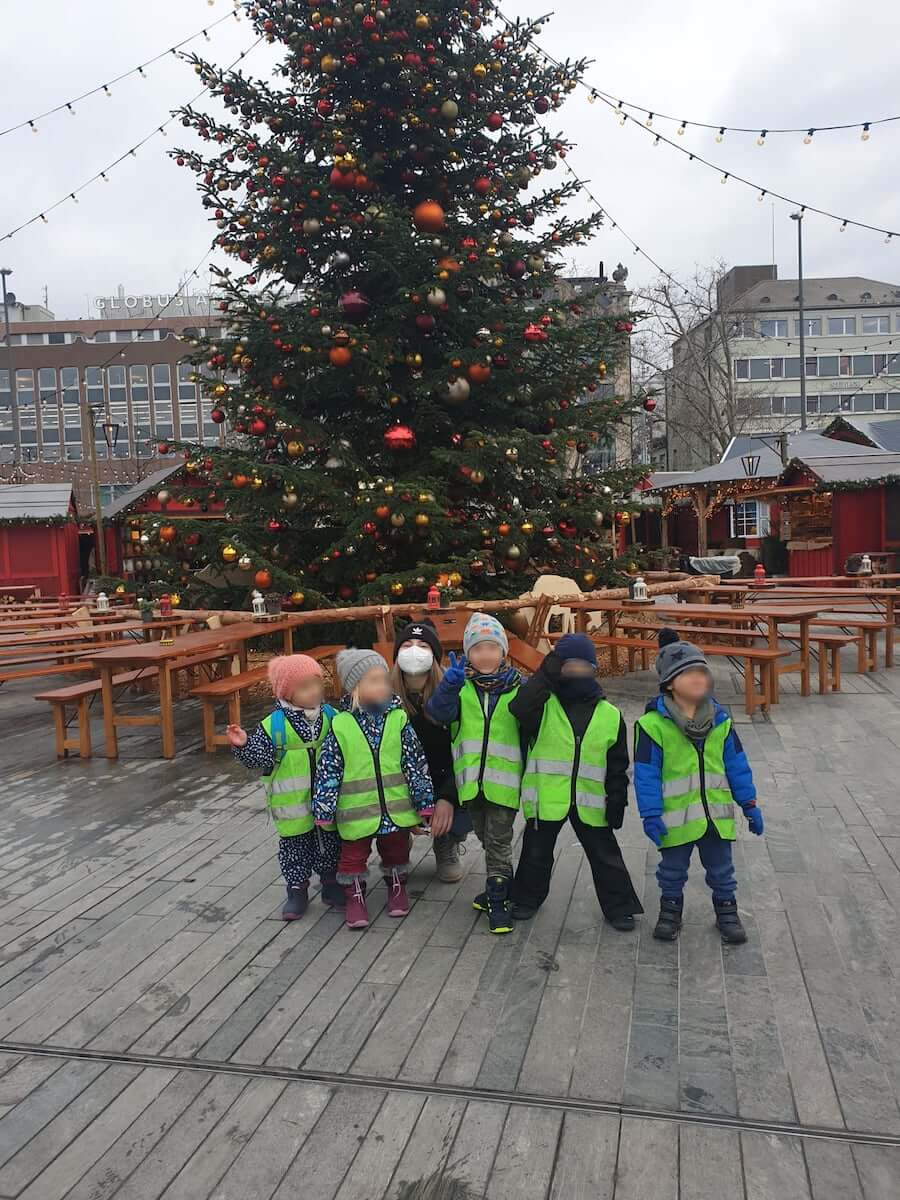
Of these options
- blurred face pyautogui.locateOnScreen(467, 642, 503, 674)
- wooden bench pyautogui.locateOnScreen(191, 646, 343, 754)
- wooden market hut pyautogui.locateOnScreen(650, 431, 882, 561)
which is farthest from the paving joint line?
wooden market hut pyautogui.locateOnScreen(650, 431, 882, 561)

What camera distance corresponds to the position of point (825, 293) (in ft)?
202

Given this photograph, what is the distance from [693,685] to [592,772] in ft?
1.87

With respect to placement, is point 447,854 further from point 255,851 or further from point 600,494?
point 600,494

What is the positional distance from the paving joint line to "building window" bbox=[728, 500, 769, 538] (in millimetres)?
30310

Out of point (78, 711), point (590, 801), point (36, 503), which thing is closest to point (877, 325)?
point (36, 503)

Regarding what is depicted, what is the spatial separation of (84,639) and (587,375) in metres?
7.12

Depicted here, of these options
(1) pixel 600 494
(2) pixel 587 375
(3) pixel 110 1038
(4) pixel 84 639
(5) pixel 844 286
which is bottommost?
(3) pixel 110 1038

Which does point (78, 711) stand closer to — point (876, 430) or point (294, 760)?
point (294, 760)

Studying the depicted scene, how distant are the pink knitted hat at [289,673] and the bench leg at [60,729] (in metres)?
4.08

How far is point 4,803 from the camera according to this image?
6.11 m

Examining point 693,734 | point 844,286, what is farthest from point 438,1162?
point 844,286

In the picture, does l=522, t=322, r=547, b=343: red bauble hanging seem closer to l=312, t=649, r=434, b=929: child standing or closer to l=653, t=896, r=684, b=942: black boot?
l=312, t=649, r=434, b=929: child standing

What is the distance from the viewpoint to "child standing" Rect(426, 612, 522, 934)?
3783 mm

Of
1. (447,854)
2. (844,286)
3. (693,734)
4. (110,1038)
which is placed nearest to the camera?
(110,1038)
